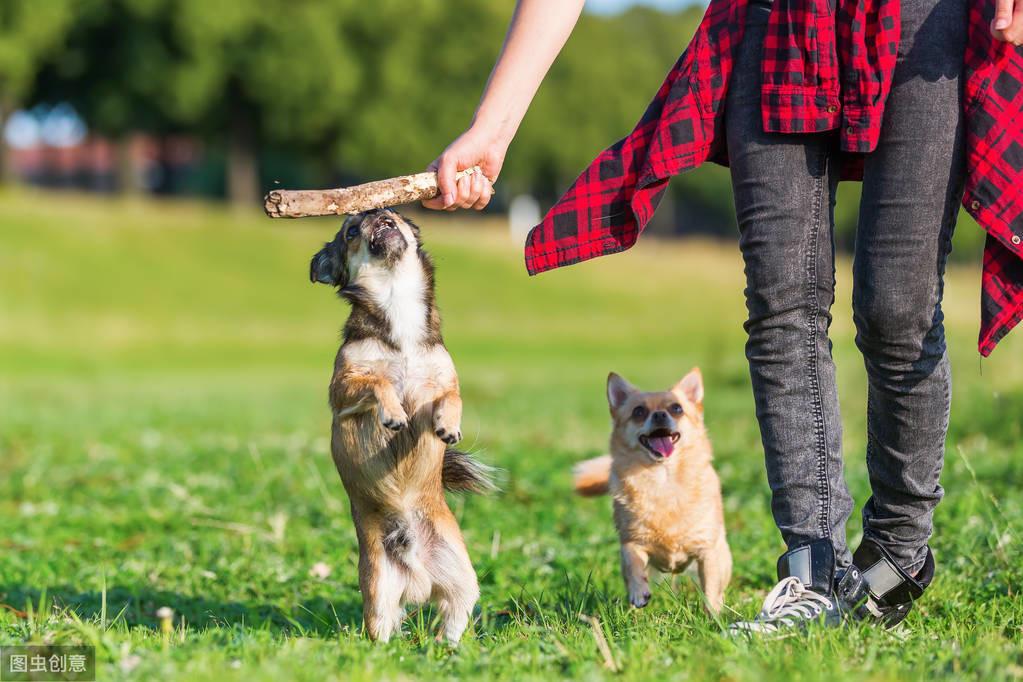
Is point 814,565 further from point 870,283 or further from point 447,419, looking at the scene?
point 447,419

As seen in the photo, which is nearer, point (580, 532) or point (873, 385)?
point (873, 385)

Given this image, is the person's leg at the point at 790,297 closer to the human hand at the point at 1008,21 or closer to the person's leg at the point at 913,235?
the person's leg at the point at 913,235

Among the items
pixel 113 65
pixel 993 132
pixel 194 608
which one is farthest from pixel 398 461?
pixel 113 65

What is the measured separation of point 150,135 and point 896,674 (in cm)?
3913

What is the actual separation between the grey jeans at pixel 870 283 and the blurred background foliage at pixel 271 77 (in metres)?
30.9

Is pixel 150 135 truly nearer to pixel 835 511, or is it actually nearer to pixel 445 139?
pixel 445 139

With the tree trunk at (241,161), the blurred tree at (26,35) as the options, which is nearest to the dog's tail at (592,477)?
the blurred tree at (26,35)

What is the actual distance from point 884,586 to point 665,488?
1200 millimetres

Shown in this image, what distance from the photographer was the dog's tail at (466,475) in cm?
388

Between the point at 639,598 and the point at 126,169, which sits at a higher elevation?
the point at 126,169

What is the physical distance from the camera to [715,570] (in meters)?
4.20

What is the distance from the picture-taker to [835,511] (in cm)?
333

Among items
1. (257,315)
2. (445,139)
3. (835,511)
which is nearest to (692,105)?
(835,511)

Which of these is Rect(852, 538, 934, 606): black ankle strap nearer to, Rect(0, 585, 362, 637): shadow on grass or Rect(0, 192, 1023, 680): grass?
Rect(0, 192, 1023, 680): grass
